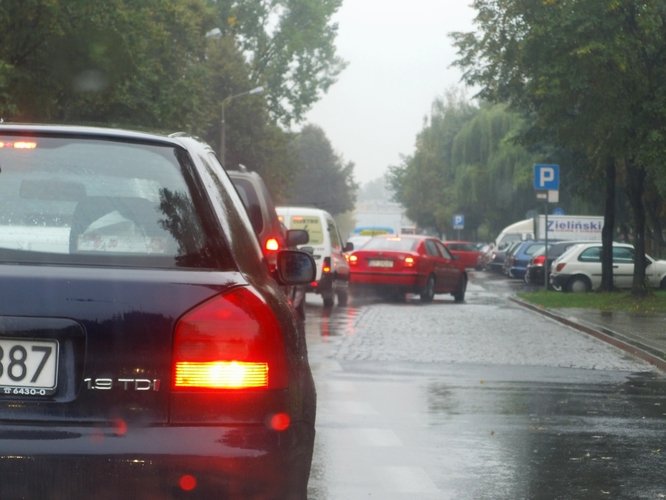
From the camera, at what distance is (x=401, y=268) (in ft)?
104

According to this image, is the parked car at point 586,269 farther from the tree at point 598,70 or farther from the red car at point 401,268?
the tree at point 598,70

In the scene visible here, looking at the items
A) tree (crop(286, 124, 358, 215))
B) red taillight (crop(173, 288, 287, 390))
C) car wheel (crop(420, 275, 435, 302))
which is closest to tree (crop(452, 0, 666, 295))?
car wheel (crop(420, 275, 435, 302))

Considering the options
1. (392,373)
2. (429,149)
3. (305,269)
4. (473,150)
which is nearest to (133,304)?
(305,269)

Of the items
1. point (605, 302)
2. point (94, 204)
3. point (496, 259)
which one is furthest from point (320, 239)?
point (496, 259)

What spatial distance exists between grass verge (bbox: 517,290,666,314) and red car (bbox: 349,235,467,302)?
1.92m

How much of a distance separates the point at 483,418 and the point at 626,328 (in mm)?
11134

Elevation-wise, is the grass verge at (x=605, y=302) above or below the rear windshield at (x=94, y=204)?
below

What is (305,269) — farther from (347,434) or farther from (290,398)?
(347,434)

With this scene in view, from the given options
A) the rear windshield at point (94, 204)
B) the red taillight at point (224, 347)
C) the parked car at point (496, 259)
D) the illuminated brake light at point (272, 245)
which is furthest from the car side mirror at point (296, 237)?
the parked car at point (496, 259)

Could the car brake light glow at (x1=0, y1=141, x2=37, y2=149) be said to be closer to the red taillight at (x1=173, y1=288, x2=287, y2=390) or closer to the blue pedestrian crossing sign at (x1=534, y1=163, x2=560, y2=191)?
the red taillight at (x1=173, y1=288, x2=287, y2=390)

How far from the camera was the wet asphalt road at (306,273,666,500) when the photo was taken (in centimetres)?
806

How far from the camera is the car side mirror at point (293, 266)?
252 inches

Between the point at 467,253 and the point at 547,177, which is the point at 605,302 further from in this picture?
the point at 467,253

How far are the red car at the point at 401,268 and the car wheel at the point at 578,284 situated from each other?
6.54 m
